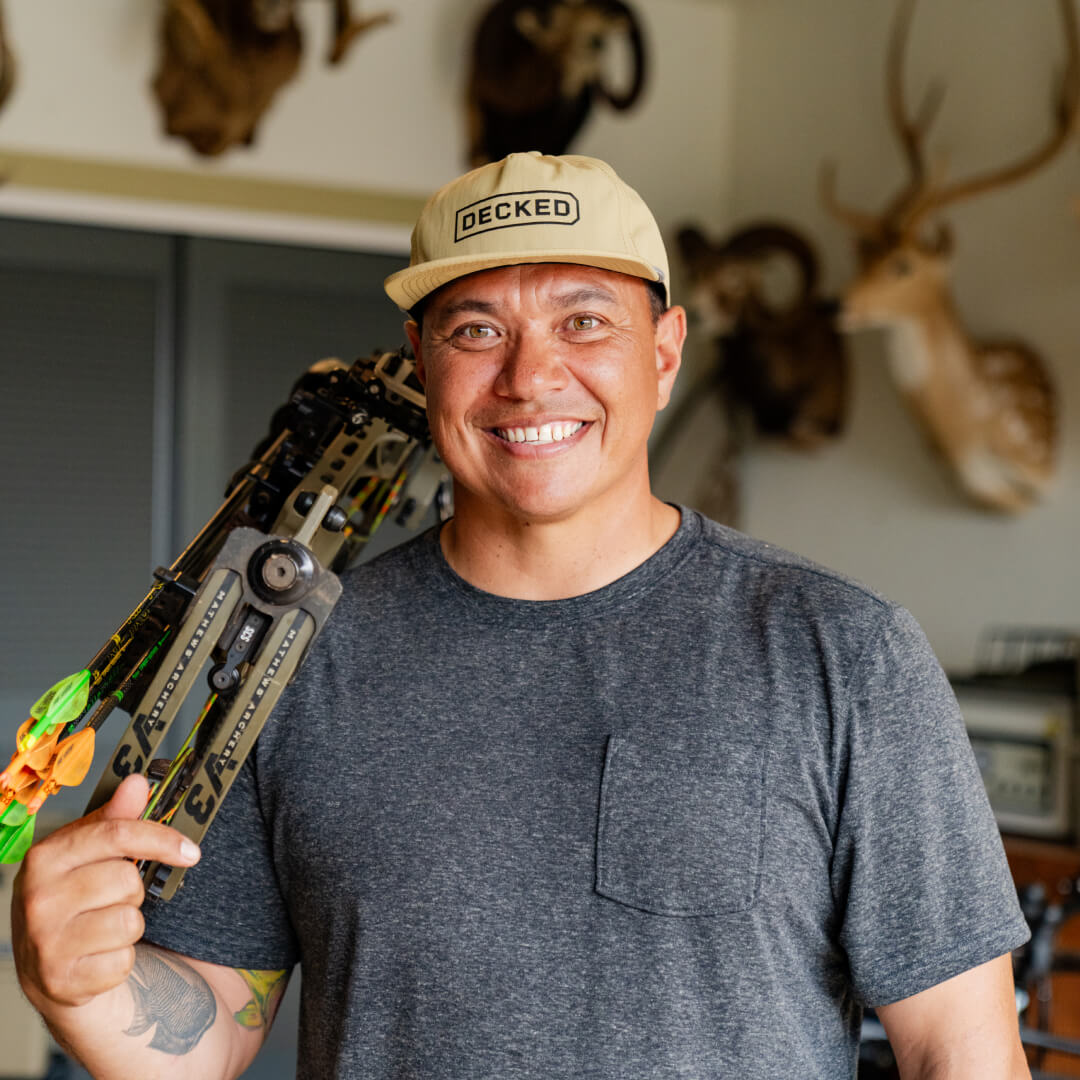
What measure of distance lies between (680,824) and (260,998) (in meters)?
0.43

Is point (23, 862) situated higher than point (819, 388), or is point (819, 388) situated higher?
point (819, 388)

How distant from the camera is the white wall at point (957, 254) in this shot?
127 inches

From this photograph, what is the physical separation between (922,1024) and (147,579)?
2671 millimetres

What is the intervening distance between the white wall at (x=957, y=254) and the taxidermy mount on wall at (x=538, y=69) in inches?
22.0

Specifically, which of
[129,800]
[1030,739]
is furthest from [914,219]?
[129,800]

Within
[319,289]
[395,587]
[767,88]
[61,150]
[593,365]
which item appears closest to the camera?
[593,365]

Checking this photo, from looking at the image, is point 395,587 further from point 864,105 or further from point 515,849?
point 864,105

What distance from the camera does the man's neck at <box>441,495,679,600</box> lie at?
45.1 inches

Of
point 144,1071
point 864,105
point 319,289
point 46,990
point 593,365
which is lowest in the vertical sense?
point 144,1071

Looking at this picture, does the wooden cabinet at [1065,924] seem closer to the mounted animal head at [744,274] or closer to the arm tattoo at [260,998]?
the mounted animal head at [744,274]

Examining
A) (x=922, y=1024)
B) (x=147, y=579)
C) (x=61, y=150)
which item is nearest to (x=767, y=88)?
(x=61, y=150)

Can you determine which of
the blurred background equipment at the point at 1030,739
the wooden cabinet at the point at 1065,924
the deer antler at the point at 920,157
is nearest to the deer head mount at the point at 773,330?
the deer antler at the point at 920,157

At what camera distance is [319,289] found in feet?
11.6

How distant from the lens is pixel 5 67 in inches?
123
